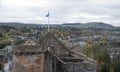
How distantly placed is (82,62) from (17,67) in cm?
584

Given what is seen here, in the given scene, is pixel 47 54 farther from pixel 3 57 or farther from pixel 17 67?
pixel 3 57

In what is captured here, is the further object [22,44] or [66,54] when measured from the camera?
[66,54]

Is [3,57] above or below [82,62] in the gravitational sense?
below

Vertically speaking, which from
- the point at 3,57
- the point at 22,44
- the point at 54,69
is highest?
the point at 22,44

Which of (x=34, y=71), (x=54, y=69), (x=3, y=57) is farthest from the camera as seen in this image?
(x=3, y=57)

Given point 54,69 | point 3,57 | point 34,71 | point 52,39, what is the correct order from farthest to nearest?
1. point 3,57
2. point 52,39
3. point 54,69
4. point 34,71

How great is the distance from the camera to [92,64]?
→ 28.5 m

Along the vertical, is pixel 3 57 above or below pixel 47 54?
below

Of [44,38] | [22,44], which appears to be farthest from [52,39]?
[22,44]

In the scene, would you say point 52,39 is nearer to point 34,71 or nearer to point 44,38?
point 44,38

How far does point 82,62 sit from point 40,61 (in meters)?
4.87

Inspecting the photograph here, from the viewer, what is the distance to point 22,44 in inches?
1008

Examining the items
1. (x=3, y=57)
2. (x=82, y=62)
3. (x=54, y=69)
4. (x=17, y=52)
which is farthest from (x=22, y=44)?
(x=3, y=57)

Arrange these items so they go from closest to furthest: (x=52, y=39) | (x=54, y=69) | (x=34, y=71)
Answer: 1. (x=34, y=71)
2. (x=54, y=69)
3. (x=52, y=39)
